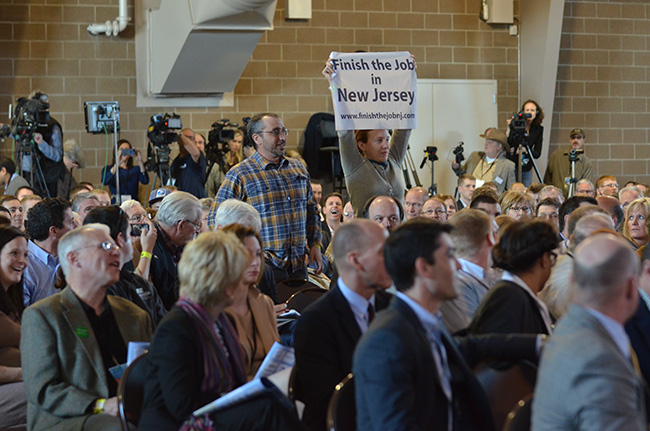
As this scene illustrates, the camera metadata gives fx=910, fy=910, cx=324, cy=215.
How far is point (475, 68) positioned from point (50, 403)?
997cm

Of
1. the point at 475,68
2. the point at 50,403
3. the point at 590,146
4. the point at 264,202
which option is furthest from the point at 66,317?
the point at 590,146

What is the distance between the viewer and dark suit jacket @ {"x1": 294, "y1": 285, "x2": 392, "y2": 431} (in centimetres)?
268

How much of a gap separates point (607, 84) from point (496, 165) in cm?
383

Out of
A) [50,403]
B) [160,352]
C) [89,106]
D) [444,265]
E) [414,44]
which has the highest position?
[414,44]

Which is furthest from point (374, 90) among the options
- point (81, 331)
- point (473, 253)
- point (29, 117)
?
point (29, 117)

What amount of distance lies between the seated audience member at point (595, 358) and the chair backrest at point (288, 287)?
2.28 metres

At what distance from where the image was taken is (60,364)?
2898mm

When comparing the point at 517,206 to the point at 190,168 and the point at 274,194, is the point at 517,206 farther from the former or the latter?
the point at 190,168

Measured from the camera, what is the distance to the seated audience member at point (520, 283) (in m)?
2.73

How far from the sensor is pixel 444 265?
7.63 ft

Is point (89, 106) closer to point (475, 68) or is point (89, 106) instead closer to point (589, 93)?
point (475, 68)

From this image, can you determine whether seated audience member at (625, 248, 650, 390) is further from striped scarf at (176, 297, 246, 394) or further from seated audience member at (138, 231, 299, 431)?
striped scarf at (176, 297, 246, 394)

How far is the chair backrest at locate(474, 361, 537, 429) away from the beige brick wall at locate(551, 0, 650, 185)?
1035cm

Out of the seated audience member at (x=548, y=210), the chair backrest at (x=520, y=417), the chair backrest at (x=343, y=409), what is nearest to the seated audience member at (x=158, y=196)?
the seated audience member at (x=548, y=210)
